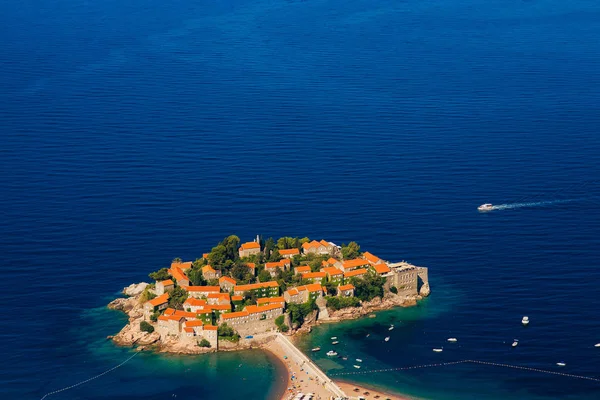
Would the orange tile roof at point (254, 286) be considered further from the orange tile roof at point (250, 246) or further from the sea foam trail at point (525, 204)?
the sea foam trail at point (525, 204)

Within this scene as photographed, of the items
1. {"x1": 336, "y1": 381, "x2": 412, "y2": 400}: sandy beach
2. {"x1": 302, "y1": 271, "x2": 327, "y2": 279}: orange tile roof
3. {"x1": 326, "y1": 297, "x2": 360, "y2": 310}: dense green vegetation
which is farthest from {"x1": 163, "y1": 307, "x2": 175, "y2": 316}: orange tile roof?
{"x1": 336, "y1": 381, "x2": 412, "y2": 400}: sandy beach

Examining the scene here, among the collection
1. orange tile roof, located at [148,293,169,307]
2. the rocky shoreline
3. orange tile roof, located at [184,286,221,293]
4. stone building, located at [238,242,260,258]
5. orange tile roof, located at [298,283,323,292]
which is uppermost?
stone building, located at [238,242,260,258]

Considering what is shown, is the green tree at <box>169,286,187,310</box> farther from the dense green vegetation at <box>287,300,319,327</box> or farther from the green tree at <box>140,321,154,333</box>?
the dense green vegetation at <box>287,300,319,327</box>

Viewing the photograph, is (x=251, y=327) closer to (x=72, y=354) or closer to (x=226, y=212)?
(x=72, y=354)

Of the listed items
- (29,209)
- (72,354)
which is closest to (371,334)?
(72,354)

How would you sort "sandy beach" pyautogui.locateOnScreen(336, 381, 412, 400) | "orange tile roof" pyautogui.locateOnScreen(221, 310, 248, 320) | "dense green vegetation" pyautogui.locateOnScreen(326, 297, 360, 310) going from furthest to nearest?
"dense green vegetation" pyautogui.locateOnScreen(326, 297, 360, 310) → "orange tile roof" pyautogui.locateOnScreen(221, 310, 248, 320) → "sandy beach" pyautogui.locateOnScreen(336, 381, 412, 400)

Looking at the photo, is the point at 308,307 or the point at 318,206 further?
the point at 318,206
